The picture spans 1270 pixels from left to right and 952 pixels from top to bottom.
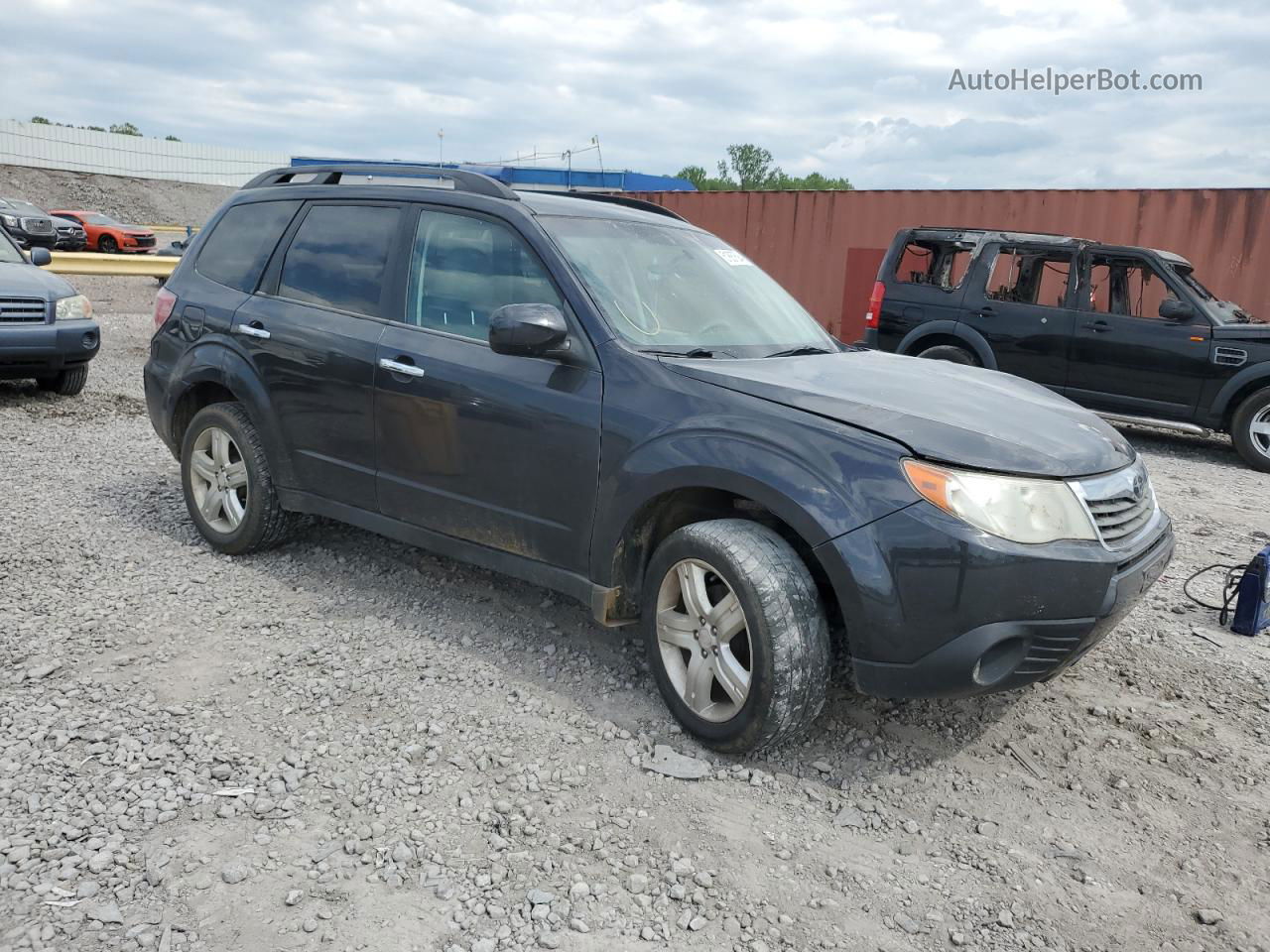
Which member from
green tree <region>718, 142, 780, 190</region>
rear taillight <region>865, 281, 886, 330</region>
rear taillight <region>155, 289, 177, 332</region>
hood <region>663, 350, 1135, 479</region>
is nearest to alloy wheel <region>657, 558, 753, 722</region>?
hood <region>663, 350, 1135, 479</region>

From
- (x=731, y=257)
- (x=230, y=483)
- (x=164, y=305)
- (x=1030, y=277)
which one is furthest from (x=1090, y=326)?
(x=164, y=305)

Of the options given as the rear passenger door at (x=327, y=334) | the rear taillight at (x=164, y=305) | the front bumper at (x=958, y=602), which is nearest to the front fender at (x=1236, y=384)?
the front bumper at (x=958, y=602)

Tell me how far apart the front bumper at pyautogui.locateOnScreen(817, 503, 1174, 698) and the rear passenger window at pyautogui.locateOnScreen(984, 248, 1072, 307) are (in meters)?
7.20

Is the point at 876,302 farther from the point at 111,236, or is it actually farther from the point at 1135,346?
the point at 111,236

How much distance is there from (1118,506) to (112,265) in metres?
18.9

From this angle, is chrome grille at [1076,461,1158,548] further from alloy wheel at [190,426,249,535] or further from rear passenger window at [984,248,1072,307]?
rear passenger window at [984,248,1072,307]

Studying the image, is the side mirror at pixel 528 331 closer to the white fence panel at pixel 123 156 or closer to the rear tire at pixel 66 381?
the rear tire at pixel 66 381

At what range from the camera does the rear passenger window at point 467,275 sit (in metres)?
3.72

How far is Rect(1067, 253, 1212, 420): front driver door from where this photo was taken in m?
8.71

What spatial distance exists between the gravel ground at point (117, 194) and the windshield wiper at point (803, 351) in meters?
42.0

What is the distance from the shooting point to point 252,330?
4.56 meters

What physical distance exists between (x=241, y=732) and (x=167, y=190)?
51.0 m

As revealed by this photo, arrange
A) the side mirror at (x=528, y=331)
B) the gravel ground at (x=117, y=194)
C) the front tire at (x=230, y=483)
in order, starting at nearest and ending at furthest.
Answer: the side mirror at (x=528, y=331), the front tire at (x=230, y=483), the gravel ground at (x=117, y=194)

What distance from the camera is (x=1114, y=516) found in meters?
3.03
